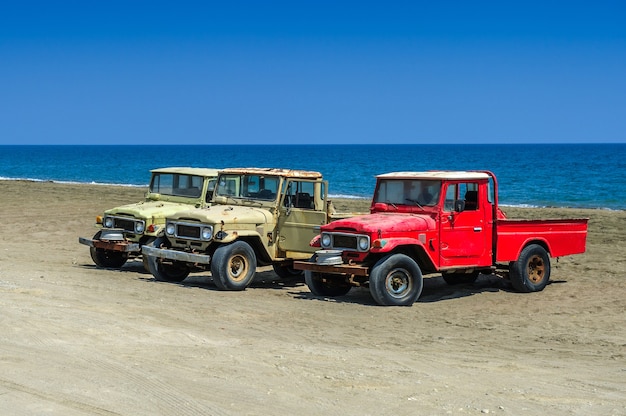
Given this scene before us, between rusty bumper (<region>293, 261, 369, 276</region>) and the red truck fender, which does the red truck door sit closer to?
the red truck fender

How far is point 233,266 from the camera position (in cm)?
1496

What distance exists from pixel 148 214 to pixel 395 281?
4945 millimetres

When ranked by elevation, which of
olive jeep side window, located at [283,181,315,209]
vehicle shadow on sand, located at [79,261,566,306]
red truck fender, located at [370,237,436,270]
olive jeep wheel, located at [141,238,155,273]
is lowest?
vehicle shadow on sand, located at [79,261,566,306]

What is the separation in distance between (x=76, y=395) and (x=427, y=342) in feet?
14.4

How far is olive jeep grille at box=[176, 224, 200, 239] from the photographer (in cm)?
1499

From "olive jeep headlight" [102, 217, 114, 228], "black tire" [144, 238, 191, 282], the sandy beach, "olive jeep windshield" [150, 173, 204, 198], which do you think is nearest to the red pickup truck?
the sandy beach

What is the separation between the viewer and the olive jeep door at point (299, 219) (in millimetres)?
15492

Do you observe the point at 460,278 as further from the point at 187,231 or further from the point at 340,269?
the point at 187,231

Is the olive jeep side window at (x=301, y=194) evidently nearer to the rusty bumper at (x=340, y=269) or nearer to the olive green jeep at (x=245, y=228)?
the olive green jeep at (x=245, y=228)

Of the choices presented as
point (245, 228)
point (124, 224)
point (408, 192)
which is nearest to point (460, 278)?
point (408, 192)

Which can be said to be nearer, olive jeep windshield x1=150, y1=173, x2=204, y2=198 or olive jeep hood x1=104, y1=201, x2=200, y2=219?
olive jeep hood x1=104, y1=201, x2=200, y2=219

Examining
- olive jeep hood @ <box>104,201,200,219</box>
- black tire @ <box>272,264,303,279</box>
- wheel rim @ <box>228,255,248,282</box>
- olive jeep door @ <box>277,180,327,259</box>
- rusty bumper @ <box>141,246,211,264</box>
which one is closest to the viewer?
rusty bumper @ <box>141,246,211,264</box>

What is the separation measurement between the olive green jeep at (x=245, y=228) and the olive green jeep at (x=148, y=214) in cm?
79

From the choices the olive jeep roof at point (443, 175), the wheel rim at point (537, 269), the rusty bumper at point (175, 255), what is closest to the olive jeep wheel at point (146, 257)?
→ the rusty bumper at point (175, 255)
